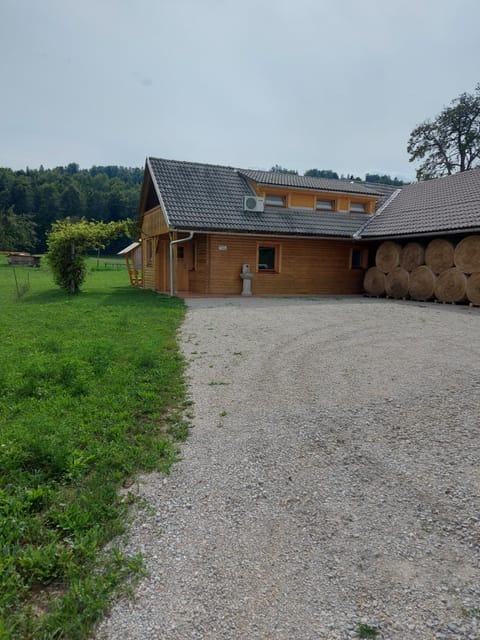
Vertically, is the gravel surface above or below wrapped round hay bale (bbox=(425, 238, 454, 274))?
below

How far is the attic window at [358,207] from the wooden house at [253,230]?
50 mm

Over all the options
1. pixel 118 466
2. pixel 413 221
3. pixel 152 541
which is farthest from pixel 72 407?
pixel 413 221

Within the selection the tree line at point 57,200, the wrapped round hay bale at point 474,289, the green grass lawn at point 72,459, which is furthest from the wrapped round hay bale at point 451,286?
the tree line at point 57,200

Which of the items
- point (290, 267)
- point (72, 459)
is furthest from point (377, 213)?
point (72, 459)

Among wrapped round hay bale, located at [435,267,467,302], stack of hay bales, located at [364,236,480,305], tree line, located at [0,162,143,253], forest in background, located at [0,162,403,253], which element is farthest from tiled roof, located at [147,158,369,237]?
tree line, located at [0,162,143,253]

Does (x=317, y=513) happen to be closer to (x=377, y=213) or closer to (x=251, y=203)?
(x=251, y=203)

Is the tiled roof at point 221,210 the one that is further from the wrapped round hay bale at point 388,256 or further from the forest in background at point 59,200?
the forest in background at point 59,200

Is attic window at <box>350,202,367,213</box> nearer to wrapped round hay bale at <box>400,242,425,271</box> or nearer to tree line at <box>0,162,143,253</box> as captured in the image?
wrapped round hay bale at <box>400,242,425,271</box>

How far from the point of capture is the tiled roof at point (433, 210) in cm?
1394

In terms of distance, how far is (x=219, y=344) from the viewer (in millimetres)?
7453

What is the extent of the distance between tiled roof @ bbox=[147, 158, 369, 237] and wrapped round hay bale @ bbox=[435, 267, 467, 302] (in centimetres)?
472

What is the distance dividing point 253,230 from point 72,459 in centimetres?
1350

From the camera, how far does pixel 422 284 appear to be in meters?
14.6

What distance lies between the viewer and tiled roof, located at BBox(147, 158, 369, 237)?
15.5 metres
